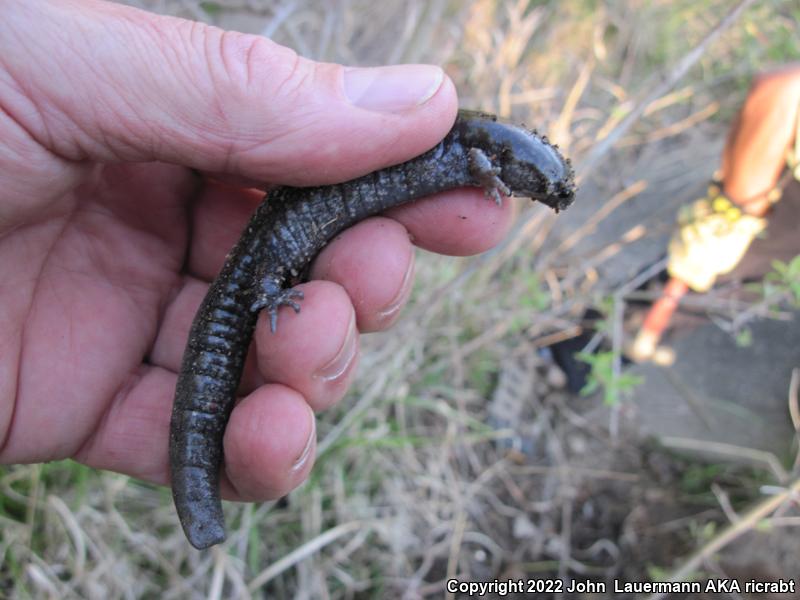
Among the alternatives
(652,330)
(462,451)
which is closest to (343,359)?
(462,451)

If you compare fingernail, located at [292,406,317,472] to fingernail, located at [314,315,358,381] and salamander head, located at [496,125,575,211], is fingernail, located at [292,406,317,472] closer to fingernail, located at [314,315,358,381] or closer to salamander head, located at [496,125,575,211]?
fingernail, located at [314,315,358,381]

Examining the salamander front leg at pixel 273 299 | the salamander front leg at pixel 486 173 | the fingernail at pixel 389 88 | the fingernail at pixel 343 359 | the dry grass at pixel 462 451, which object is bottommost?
the dry grass at pixel 462 451

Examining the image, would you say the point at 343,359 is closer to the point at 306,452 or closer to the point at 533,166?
the point at 306,452

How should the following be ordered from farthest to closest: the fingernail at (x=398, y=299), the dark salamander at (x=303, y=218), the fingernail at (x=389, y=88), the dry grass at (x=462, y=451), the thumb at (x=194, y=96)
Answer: the dry grass at (x=462, y=451)
the fingernail at (x=398, y=299)
the dark salamander at (x=303, y=218)
the fingernail at (x=389, y=88)
the thumb at (x=194, y=96)

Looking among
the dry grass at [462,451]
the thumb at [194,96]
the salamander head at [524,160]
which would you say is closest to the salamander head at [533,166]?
the salamander head at [524,160]

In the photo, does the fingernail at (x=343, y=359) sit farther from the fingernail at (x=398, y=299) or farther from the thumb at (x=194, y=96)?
the thumb at (x=194, y=96)

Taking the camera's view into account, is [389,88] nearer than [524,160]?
Yes
